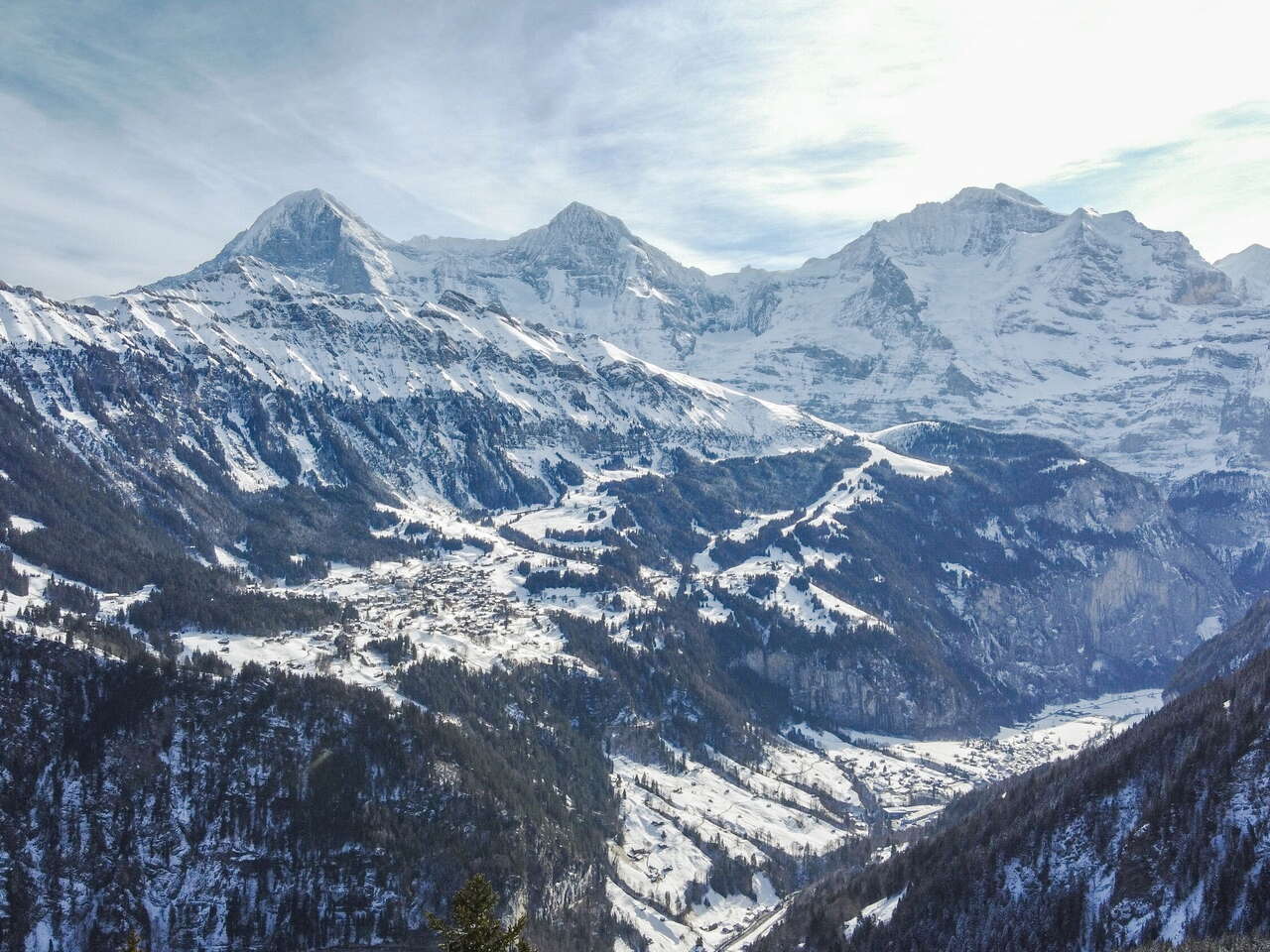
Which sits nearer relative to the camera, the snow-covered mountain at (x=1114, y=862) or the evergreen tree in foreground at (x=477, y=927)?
the evergreen tree in foreground at (x=477, y=927)

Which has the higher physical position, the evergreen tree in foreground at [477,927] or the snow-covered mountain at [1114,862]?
the evergreen tree in foreground at [477,927]

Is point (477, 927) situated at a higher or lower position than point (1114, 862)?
higher

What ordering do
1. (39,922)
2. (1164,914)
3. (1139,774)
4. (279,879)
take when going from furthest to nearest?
(279,879) < (39,922) < (1139,774) < (1164,914)

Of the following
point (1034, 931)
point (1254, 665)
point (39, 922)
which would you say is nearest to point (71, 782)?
point (39, 922)

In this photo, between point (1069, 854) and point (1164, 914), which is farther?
point (1069, 854)

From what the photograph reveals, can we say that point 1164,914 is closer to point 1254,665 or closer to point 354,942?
point 1254,665

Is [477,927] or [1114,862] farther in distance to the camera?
[1114,862]

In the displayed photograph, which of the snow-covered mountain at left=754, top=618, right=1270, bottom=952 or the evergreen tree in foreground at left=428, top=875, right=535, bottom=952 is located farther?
the snow-covered mountain at left=754, top=618, right=1270, bottom=952

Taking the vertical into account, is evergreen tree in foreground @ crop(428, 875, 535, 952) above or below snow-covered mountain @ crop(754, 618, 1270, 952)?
above
